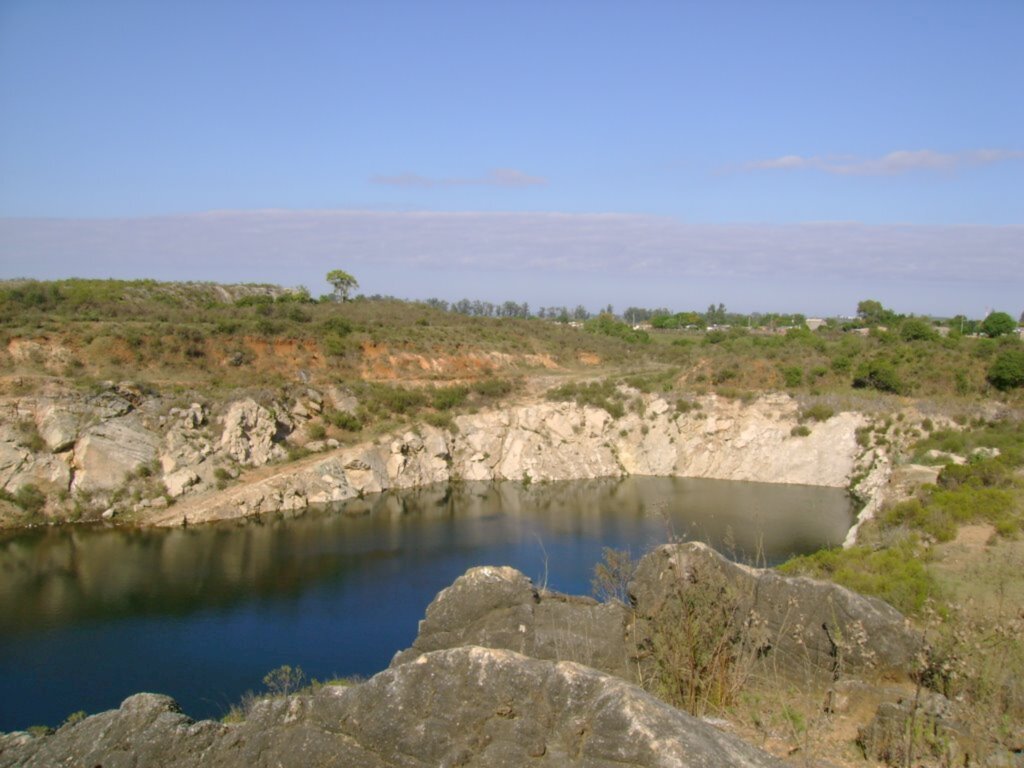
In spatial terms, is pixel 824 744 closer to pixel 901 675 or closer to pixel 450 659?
pixel 901 675

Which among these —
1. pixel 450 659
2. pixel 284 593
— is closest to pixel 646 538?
pixel 284 593

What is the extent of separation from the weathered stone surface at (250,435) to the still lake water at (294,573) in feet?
15.4

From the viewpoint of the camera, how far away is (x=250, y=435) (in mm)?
38375

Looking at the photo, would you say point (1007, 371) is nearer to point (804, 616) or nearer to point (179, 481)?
point (804, 616)

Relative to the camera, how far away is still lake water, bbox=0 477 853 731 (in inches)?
741

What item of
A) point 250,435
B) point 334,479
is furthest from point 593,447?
point 250,435

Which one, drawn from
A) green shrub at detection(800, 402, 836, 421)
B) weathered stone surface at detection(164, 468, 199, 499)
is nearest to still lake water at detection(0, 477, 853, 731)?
weathered stone surface at detection(164, 468, 199, 499)

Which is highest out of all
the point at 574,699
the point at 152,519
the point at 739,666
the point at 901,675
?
the point at 574,699

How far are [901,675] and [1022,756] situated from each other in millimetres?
3699

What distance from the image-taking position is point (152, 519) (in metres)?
33.5

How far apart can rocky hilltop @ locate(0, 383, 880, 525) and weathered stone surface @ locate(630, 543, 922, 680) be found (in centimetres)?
2763

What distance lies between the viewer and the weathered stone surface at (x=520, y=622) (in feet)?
32.7

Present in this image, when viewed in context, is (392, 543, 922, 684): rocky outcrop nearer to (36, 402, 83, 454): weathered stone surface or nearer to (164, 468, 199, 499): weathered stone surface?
(164, 468, 199, 499): weathered stone surface

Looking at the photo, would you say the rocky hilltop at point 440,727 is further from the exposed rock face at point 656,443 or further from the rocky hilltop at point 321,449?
the exposed rock face at point 656,443
